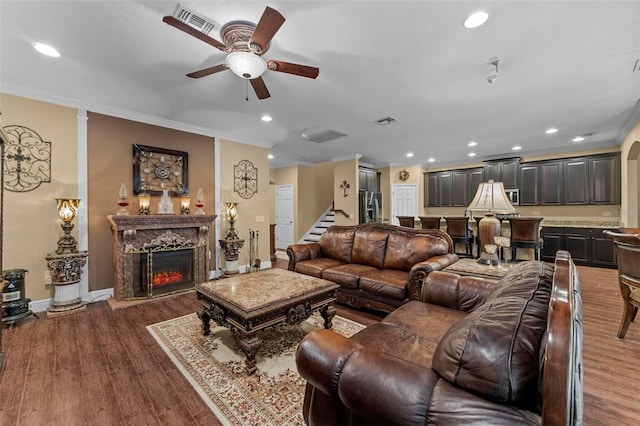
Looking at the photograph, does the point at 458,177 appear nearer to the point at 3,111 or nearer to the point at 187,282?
the point at 187,282

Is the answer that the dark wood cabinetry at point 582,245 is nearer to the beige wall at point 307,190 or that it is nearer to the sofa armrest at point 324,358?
the beige wall at point 307,190

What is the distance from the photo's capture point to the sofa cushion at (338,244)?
378cm

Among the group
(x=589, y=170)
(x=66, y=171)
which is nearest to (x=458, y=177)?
(x=589, y=170)

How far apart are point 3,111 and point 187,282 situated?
2.93 metres

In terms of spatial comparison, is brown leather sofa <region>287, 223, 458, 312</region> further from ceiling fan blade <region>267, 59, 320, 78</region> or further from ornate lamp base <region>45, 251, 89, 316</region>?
ornate lamp base <region>45, 251, 89, 316</region>

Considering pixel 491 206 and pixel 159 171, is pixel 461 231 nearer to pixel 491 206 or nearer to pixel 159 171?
pixel 491 206

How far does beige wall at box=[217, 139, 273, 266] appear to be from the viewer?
4.88 m

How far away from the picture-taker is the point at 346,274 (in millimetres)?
3117

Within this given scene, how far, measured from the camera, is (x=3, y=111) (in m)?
2.98

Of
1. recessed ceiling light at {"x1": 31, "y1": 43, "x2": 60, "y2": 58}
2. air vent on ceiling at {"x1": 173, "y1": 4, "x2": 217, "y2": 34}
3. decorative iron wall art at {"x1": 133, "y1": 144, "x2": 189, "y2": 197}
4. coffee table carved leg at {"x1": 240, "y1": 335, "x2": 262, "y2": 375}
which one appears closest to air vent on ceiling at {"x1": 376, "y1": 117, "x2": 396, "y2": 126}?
air vent on ceiling at {"x1": 173, "y1": 4, "x2": 217, "y2": 34}

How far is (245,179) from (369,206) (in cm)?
338

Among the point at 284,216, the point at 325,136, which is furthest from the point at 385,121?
the point at 284,216

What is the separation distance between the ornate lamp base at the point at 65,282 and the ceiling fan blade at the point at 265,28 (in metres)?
3.24

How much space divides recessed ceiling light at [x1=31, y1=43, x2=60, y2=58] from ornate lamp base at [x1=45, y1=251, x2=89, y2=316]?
212 cm
